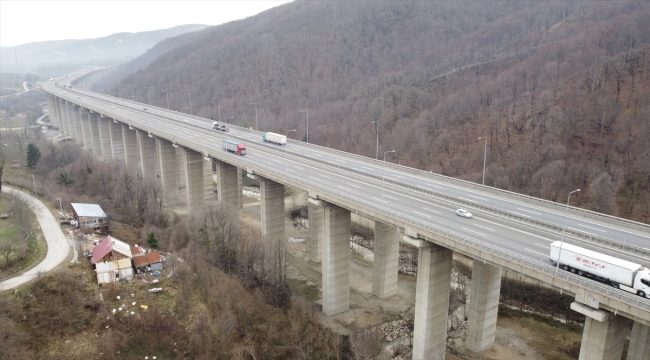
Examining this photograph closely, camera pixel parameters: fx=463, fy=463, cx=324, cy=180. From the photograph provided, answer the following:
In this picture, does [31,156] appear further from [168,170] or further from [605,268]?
[605,268]

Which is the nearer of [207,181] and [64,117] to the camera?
[207,181]

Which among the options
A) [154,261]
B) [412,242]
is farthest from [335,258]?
[154,261]

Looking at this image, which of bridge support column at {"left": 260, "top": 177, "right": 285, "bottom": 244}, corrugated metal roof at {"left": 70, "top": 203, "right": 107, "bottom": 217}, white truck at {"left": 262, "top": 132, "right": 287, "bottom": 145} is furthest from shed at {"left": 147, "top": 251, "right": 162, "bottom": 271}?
white truck at {"left": 262, "top": 132, "right": 287, "bottom": 145}

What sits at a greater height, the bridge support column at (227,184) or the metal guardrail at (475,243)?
the metal guardrail at (475,243)

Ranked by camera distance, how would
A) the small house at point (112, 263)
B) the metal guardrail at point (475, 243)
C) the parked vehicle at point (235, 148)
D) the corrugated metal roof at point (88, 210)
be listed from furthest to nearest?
the parked vehicle at point (235, 148) < the corrugated metal roof at point (88, 210) < the small house at point (112, 263) < the metal guardrail at point (475, 243)

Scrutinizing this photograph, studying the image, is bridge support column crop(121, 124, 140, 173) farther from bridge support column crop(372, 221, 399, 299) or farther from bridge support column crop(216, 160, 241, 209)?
bridge support column crop(372, 221, 399, 299)

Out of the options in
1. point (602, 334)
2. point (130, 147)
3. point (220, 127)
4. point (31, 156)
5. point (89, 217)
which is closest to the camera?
point (602, 334)

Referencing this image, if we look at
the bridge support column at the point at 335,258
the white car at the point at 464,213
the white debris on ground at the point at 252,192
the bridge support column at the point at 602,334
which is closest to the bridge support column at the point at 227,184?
the white debris on ground at the point at 252,192

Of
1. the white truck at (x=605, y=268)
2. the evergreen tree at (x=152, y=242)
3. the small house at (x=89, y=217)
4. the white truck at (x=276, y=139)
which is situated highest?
the white truck at (x=605, y=268)

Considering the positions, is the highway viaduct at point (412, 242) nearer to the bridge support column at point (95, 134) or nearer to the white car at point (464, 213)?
the white car at point (464, 213)
